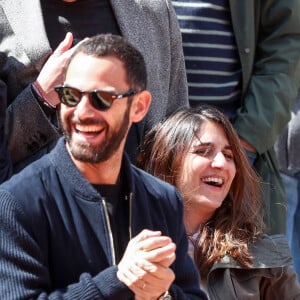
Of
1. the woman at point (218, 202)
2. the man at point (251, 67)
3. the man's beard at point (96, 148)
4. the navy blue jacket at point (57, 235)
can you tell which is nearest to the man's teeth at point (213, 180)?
the woman at point (218, 202)

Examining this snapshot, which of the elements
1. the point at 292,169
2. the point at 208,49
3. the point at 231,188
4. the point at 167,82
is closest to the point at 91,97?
the point at 167,82

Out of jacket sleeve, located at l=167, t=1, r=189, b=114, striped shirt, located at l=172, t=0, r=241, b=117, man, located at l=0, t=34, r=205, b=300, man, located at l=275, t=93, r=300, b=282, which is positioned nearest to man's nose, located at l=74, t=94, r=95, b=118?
man, located at l=0, t=34, r=205, b=300

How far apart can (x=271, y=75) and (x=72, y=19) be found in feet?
3.58

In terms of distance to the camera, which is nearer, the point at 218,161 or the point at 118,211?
the point at 118,211

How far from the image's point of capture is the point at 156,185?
2.39 meters

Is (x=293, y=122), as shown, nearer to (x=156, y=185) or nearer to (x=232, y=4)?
(x=232, y=4)

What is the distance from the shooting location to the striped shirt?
3.54m

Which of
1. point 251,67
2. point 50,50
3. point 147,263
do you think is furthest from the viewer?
point 251,67

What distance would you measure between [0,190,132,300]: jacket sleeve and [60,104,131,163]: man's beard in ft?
0.65

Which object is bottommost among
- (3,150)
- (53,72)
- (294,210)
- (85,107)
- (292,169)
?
(294,210)

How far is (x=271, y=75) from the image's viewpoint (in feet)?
12.1

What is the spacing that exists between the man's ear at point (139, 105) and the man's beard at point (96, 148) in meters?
0.08

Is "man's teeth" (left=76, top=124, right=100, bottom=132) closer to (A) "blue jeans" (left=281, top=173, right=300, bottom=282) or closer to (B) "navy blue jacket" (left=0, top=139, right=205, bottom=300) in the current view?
(B) "navy blue jacket" (left=0, top=139, right=205, bottom=300)

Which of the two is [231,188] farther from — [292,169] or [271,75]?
[292,169]
